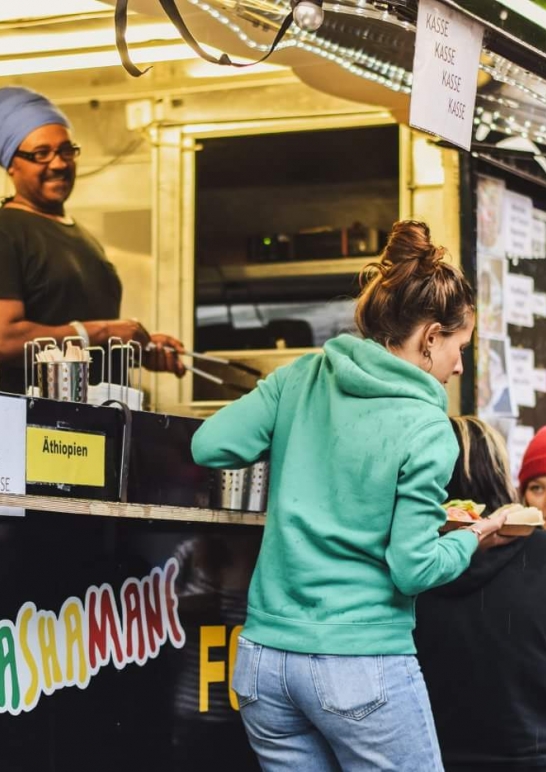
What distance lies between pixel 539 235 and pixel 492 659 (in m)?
3.57

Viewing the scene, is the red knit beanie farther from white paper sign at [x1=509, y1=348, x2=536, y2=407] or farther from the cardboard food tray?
white paper sign at [x1=509, y1=348, x2=536, y2=407]

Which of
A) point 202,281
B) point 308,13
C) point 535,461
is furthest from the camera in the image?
point 202,281

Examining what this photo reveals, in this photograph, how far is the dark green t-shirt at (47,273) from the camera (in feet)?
19.3

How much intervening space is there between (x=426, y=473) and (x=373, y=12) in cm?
184

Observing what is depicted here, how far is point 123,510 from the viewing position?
3.15m

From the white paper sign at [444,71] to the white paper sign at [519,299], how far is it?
2.13 meters

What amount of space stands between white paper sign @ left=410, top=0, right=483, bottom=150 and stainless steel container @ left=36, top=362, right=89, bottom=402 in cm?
119

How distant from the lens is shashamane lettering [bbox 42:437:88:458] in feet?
10.2

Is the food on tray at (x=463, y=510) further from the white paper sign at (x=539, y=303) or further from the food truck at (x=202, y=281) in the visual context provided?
the white paper sign at (x=539, y=303)

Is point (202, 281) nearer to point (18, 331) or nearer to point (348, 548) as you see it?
point (18, 331)

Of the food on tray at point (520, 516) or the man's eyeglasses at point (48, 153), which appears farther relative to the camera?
the man's eyeglasses at point (48, 153)

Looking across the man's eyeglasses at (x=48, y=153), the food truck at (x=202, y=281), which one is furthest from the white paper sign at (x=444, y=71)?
the man's eyeglasses at (x=48, y=153)

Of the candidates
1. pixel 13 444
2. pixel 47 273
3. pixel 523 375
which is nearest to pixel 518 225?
pixel 523 375

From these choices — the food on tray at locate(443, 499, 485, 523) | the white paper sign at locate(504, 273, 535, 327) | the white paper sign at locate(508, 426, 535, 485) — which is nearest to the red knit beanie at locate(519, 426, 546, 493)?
the food on tray at locate(443, 499, 485, 523)
